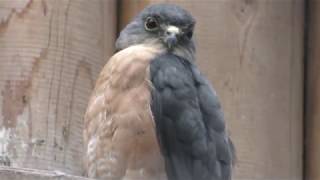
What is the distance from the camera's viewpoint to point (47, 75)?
8.04m

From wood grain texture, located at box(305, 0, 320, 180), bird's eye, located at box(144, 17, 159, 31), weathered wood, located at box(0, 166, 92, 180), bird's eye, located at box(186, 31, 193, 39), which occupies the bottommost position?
wood grain texture, located at box(305, 0, 320, 180)

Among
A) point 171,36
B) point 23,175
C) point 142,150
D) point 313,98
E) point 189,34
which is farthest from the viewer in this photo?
point 313,98

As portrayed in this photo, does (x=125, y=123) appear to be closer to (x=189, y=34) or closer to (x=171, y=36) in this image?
(x=171, y=36)

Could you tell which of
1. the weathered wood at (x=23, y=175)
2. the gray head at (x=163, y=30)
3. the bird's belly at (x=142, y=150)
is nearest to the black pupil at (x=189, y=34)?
the gray head at (x=163, y=30)

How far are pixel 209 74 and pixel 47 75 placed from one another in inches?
33.2

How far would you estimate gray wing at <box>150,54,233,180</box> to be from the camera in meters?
7.42

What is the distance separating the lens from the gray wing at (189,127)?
7.42 m

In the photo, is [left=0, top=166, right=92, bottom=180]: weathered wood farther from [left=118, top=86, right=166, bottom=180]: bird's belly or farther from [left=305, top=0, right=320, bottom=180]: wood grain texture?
[left=305, top=0, right=320, bottom=180]: wood grain texture

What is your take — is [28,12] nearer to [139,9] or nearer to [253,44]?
[139,9]

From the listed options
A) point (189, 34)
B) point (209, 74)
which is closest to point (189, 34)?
point (189, 34)

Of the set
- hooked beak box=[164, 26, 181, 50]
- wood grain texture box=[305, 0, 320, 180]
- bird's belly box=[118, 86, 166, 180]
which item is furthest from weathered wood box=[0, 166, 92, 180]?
wood grain texture box=[305, 0, 320, 180]

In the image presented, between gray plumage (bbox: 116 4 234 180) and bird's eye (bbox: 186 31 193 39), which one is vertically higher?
bird's eye (bbox: 186 31 193 39)

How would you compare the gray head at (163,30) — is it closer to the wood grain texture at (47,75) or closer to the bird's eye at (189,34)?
the bird's eye at (189,34)

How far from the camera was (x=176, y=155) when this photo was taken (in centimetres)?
743
